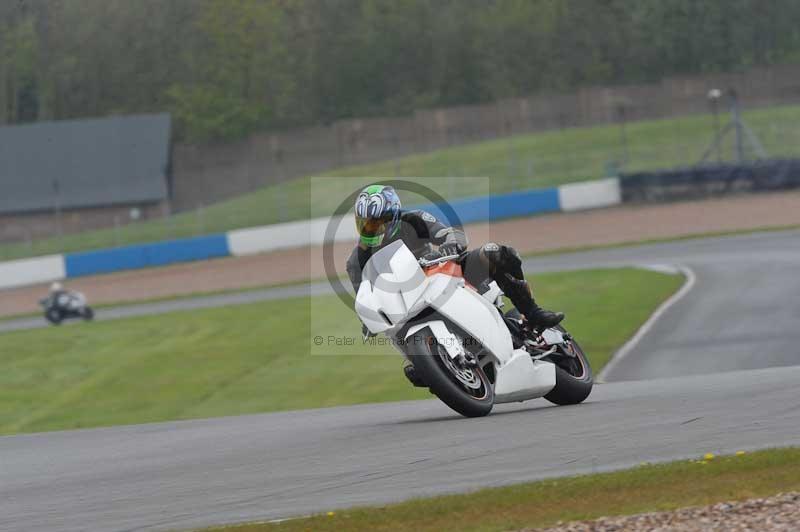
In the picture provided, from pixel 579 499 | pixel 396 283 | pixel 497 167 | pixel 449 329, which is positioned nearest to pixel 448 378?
pixel 449 329

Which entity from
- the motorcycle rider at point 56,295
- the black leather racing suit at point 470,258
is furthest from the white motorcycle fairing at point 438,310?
the motorcycle rider at point 56,295

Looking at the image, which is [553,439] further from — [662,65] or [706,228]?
[662,65]

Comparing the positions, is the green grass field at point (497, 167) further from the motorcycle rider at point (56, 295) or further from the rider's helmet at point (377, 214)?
the rider's helmet at point (377, 214)

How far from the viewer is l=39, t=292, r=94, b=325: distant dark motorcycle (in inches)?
1230

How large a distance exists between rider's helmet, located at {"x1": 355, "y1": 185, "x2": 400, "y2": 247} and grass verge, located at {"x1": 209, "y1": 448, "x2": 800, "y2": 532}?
3194 mm

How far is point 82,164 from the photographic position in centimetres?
6400

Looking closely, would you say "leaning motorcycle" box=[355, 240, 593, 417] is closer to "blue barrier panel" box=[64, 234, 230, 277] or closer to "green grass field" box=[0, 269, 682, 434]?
"green grass field" box=[0, 269, 682, 434]

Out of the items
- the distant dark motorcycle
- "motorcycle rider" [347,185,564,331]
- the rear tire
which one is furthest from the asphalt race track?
the distant dark motorcycle

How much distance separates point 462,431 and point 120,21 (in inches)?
2306

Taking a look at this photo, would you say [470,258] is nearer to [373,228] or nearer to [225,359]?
[373,228]

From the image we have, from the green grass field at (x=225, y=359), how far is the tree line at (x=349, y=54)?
37936 millimetres

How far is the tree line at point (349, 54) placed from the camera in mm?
65062

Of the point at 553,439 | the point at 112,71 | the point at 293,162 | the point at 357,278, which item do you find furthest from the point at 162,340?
the point at 112,71

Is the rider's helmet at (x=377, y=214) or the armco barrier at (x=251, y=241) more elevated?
the rider's helmet at (x=377, y=214)
